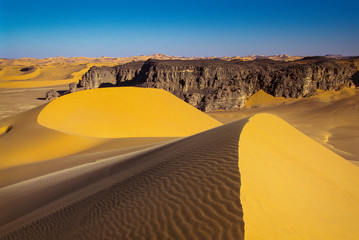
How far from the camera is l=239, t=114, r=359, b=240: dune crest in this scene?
2600 millimetres

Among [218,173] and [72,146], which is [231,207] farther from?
[72,146]

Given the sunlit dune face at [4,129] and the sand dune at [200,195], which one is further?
the sunlit dune face at [4,129]

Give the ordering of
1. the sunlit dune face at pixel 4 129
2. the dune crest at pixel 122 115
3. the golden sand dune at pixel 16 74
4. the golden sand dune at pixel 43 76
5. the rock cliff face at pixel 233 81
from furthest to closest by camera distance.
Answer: the golden sand dune at pixel 16 74, the golden sand dune at pixel 43 76, the rock cliff face at pixel 233 81, the sunlit dune face at pixel 4 129, the dune crest at pixel 122 115

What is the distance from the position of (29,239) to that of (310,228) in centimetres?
379

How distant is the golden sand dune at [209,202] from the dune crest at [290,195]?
15 millimetres

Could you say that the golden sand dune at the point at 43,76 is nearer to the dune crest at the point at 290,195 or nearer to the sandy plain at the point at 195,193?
the sandy plain at the point at 195,193

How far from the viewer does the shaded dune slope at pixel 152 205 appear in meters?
2.53

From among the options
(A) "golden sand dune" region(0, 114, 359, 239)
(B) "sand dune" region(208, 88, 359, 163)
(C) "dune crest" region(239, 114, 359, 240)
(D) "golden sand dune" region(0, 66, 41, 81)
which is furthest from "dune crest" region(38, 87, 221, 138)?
(D) "golden sand dune" region(0, 66, 41, 81)

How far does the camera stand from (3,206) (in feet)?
16.9

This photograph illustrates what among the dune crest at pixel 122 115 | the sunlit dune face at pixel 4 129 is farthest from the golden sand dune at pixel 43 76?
the dune crest at pixel 122 115

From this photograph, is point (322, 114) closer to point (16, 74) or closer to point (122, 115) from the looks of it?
point (122, 115)

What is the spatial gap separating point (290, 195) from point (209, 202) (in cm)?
140

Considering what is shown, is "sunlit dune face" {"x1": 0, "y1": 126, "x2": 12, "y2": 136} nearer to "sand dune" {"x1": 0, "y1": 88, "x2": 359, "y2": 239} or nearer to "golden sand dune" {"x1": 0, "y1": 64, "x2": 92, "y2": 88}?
"sand dune" {"x1": 0, "y1": 88, "x2": 359, "y2": 239}

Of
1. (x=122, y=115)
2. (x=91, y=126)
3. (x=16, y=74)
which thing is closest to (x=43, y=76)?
(x=16, y=74)
